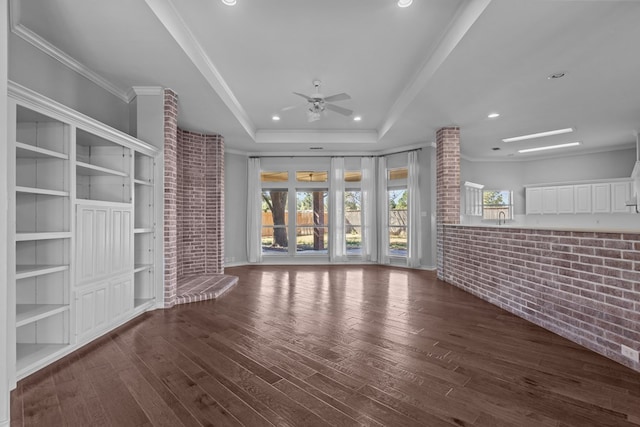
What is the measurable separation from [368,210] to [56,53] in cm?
604

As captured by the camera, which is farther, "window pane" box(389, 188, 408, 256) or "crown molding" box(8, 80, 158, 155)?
"window pane" box(389, 188, 408, 256)

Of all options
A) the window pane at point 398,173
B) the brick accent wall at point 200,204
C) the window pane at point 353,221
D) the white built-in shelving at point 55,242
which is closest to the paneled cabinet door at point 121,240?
the white built-in shelving at point 55,242

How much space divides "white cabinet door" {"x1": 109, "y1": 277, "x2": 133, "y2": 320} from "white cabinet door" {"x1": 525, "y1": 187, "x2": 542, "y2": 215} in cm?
922

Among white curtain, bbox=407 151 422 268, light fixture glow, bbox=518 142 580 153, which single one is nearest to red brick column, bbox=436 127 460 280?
white curtain, bbox=407 151 422 268

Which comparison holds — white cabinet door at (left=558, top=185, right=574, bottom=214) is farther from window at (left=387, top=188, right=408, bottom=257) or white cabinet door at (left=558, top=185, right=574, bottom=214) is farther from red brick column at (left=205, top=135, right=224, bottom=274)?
red brick column at (left=205, top=135, right=224, bottom=274)

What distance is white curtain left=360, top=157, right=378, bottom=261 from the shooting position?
7457mm

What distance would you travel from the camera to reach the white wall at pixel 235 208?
23.8 ft

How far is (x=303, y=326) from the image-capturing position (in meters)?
3.21

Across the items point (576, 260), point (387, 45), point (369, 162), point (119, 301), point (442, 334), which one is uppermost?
point (387, 45)

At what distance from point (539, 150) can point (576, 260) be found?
578 cm

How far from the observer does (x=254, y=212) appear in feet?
24.3

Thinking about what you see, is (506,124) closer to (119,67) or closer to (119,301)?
(119,67)

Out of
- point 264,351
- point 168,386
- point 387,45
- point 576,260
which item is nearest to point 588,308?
point 576,260

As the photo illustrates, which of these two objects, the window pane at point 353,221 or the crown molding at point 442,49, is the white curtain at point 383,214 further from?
the crown molding at point 442,49
